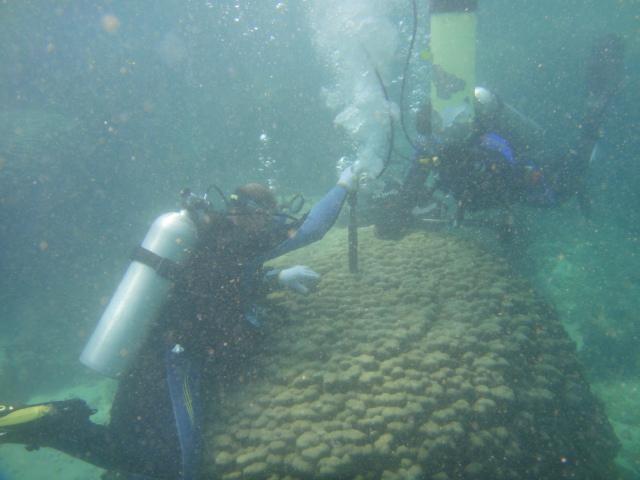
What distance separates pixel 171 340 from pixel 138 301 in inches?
21.2

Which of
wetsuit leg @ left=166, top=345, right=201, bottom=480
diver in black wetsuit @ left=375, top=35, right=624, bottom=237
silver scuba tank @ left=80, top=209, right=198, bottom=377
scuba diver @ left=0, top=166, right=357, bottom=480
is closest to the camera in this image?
wetsuit leg @ left=166, top=345, right=201, bottom=480

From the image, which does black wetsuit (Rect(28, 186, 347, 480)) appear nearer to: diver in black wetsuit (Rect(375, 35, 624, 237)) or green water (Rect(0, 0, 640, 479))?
diver in black wetsuit (Rect(375, 35, 624, 237))

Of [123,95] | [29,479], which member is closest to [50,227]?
[123,95]

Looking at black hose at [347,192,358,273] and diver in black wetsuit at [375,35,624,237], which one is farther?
diver in black wetsuit at [375,35,624,237]

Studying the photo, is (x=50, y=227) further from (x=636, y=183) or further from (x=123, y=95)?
(x=636, y=183)

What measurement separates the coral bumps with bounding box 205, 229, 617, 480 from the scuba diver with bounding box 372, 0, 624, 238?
139 centimetres

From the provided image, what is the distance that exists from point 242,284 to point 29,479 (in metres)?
8.64

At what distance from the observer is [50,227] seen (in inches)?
503

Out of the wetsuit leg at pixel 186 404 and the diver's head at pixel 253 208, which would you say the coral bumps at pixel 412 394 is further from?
the diver's head at pixel 253 208

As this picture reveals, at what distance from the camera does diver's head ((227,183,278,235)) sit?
3.36 meters

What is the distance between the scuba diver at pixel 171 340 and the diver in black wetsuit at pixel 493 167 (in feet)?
7.80

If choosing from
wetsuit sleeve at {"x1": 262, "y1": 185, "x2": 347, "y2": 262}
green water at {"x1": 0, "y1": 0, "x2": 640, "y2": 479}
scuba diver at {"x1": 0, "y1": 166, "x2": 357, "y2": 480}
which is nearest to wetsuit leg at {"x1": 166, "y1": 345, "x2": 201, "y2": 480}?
scuba diver at {"x1": 0, "y1": 166, "x2": 357, "y2": 480}

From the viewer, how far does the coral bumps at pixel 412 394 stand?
2750 mm

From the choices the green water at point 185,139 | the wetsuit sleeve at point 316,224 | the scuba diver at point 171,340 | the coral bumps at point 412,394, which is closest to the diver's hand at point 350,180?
the wetsuit sleeve at point 316,224
